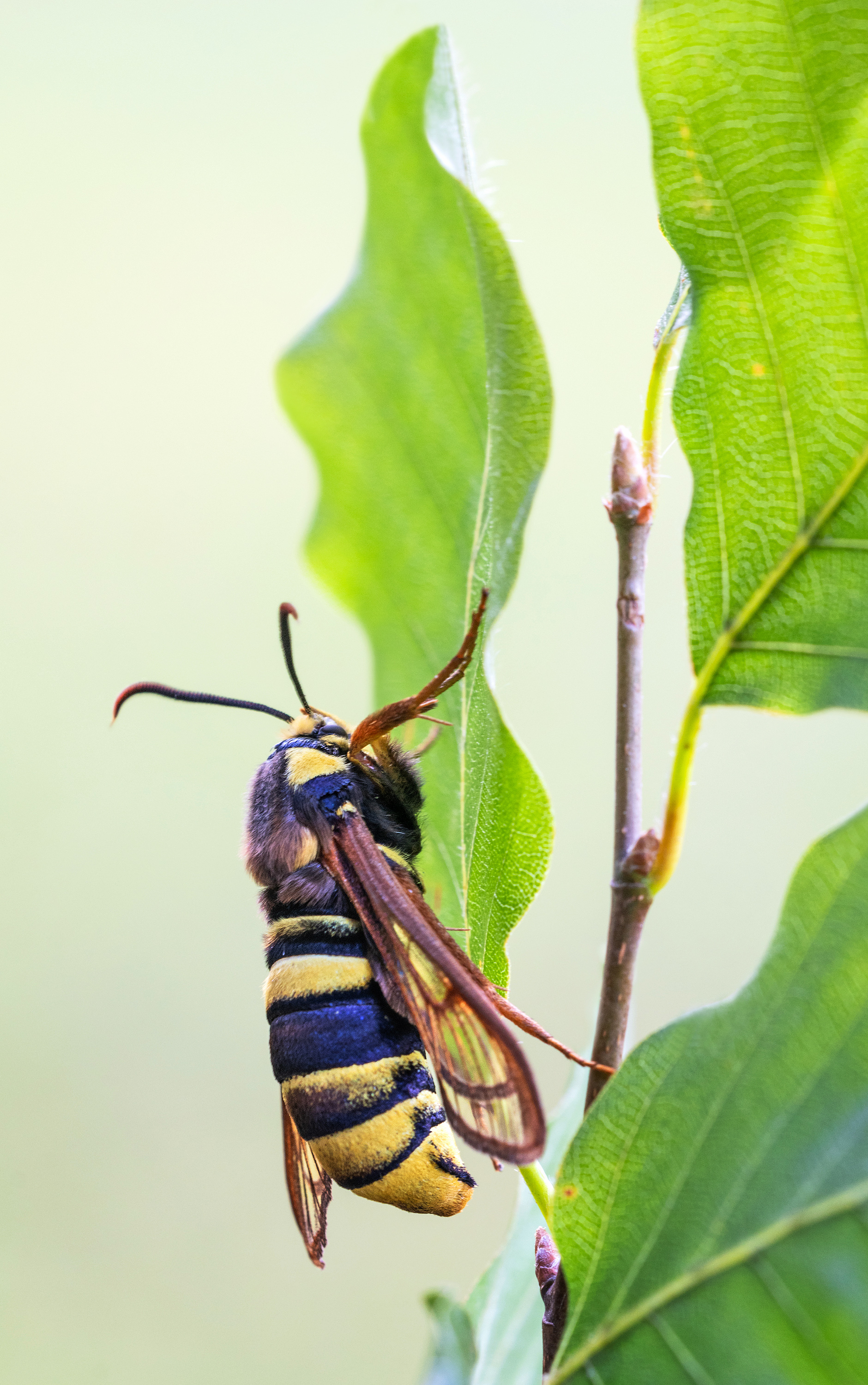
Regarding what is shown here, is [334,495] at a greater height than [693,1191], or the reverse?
[334,495]

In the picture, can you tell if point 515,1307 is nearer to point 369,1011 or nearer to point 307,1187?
point 307,1187

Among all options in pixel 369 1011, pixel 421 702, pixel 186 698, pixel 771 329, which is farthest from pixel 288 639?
pixel 771 329

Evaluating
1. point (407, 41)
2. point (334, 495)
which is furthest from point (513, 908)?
point (407, 41)

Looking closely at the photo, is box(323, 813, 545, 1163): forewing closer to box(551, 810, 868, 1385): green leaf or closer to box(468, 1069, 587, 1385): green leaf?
box(551, 810, 868, 1385): green leaf

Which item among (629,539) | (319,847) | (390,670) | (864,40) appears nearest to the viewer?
(864,40)

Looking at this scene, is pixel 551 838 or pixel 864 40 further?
pixel 551 838

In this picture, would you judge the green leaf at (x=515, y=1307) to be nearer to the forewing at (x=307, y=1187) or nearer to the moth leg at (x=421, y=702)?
the forewing at (x=307, y=1187)

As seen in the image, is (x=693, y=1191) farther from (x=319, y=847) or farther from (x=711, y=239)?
(x=711, y=239)
